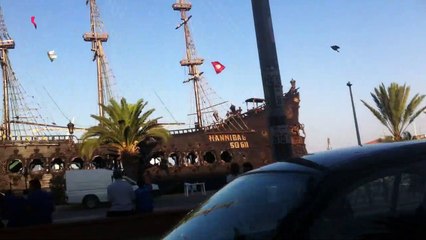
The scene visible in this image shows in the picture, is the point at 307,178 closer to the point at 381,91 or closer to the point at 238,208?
the point at 238,208

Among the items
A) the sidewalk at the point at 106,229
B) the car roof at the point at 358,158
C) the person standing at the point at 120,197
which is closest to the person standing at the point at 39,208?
the sidewalk at the point at 106,229

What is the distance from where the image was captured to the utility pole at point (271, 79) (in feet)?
22.1

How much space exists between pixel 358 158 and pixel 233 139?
140 feet

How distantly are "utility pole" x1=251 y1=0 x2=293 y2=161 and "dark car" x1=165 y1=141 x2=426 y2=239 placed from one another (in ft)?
12.8

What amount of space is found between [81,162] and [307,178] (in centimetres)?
3928

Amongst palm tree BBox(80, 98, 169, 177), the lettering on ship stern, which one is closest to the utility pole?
palm tree BBox(80, 98, 169, 177)

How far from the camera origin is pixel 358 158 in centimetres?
267

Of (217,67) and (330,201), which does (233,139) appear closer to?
(217,67)

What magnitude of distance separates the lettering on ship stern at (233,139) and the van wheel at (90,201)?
64.7 ft

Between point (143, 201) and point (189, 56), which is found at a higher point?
point (189, 56)

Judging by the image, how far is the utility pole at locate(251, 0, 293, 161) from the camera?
6742mm

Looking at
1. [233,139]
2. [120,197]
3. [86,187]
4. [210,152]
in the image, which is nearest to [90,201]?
[86,187]

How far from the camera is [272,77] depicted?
6758 mm

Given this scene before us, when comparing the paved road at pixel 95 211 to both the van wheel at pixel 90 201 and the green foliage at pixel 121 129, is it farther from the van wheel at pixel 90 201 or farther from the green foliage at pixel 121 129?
the green foliage at pixel 121 129
